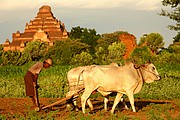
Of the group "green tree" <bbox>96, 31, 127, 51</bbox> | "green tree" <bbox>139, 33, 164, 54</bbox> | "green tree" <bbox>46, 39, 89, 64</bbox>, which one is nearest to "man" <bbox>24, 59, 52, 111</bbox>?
"green tree" <bbox>46, 39, 89, 64</bbox>

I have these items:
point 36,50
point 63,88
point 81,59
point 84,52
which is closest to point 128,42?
point 84,52

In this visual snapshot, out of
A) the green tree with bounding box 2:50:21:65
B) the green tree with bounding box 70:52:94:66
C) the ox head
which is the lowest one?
the green tree with bounding box 70:52:94:66

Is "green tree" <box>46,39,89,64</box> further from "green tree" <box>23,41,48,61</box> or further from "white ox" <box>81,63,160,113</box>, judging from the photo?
"white ox" <box>81,63,160,113</box>

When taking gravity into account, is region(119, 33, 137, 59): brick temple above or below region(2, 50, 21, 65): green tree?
below

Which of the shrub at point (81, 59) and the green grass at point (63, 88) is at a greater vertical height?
the green grass at point (63, 88)

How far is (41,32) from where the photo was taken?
251 ft

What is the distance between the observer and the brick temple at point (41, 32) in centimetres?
7650

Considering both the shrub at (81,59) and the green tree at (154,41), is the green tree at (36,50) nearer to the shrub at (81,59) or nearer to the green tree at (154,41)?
the shrub at (81,59)

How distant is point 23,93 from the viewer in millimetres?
15492

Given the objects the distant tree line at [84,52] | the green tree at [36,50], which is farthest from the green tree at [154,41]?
the green tree at [36,50]

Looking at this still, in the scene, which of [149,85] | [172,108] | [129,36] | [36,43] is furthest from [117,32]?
[172,108]

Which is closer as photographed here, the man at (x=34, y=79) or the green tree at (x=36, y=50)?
the man at (x=34, y=79)

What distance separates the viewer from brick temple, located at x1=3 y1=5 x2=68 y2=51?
7650 centimetres

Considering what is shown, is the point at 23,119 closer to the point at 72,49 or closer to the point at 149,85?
the point at 149,85
